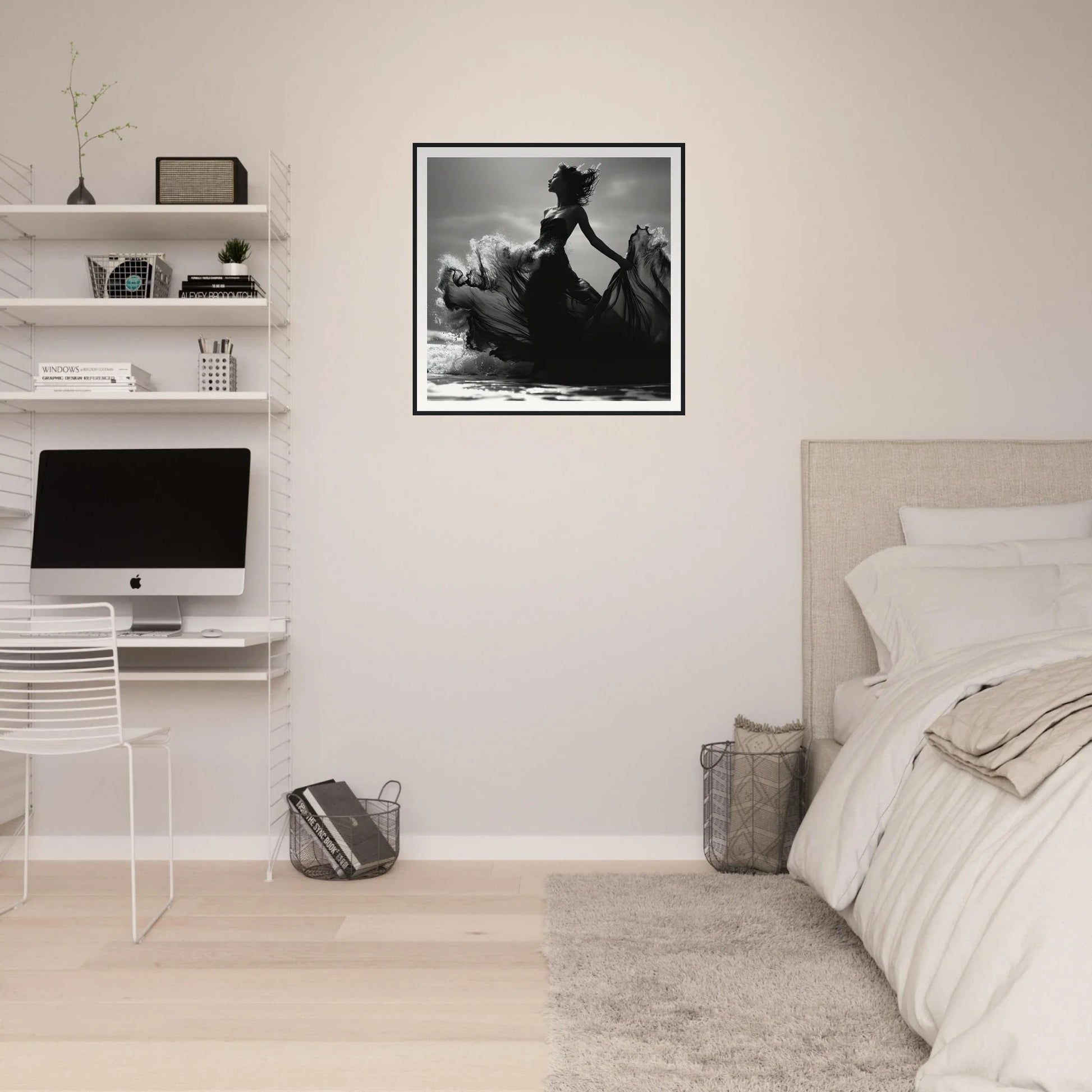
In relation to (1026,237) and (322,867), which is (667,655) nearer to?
(322,867)

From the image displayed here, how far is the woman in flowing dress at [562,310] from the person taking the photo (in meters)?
3.38

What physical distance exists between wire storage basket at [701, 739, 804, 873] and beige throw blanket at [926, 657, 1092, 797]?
1.04 meters

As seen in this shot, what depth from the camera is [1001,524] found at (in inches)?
123

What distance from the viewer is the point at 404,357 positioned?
3385 mm

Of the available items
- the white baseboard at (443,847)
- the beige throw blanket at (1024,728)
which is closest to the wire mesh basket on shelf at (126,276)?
the white baseboard at (443,847)

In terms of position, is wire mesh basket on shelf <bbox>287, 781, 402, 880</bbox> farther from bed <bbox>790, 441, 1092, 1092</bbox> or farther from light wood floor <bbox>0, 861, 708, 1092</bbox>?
bed <bbox>790, 441, 1092, 1092</bbox>

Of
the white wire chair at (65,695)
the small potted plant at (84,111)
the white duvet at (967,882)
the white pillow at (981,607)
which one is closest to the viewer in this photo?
the white duvet at (967,882)

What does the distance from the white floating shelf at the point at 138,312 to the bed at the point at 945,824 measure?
1.83m

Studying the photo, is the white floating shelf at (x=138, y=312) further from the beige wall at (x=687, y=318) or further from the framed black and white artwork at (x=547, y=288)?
the framed black and white artwork at (x=547, y=288)

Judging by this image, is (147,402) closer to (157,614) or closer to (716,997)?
(157,614)

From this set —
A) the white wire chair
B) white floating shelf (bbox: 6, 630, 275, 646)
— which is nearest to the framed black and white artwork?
white floating shelf (bbox: 6, 630, 275, 646)

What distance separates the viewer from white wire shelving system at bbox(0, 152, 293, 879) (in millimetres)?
3268

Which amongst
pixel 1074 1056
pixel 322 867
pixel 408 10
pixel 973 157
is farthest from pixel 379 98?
pixel 1074 1056

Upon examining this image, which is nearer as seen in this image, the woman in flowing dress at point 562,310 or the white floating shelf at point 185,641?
the white floating shelf at point 185,641
